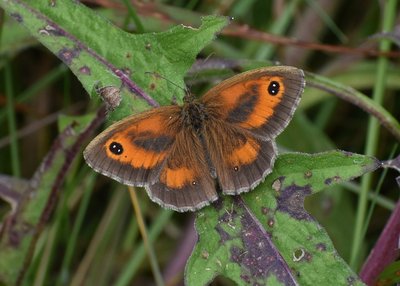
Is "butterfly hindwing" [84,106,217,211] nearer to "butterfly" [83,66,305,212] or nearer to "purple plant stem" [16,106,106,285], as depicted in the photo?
"butterfly" [83,66,305,212]

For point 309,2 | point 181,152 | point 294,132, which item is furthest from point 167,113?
point 309,2

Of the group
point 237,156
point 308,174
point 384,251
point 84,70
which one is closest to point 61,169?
point 84,70

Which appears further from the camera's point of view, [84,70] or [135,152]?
[84,70]

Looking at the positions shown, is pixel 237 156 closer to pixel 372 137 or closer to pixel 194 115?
pixel 194 115

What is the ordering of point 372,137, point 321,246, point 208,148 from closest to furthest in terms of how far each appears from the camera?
point 321,246
point 208,148
point 372,137

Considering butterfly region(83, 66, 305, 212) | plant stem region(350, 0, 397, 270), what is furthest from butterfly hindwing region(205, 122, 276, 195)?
plant stem region(350, 0, 397, 270)

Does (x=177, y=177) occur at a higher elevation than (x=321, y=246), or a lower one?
lower

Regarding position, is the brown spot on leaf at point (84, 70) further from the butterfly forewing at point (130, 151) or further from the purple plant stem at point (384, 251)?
the purple plant stem at point (384, 251)

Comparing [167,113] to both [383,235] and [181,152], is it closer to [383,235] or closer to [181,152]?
[181,152]
